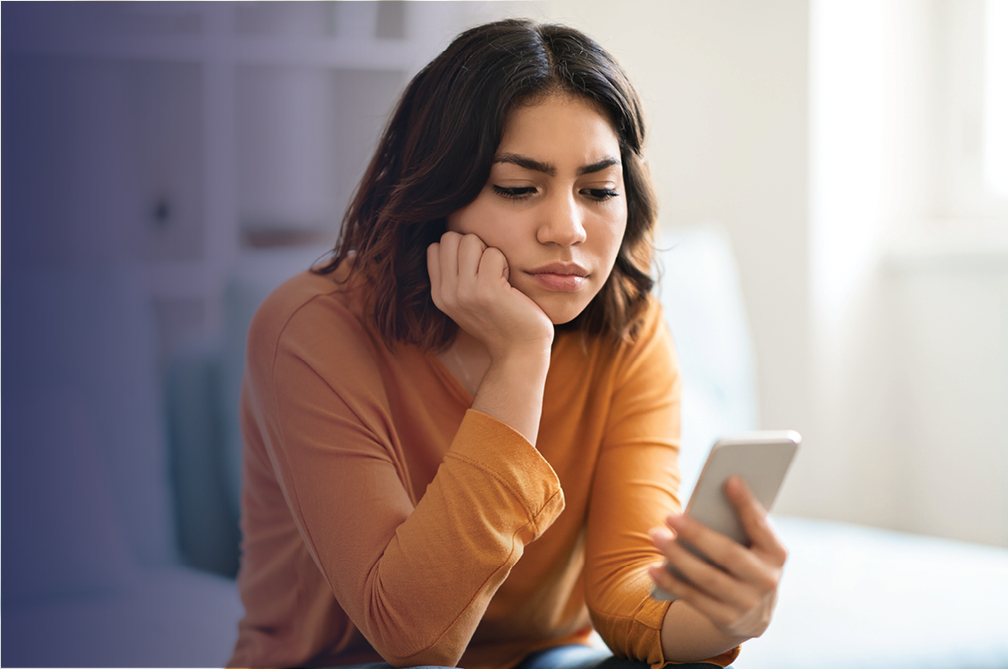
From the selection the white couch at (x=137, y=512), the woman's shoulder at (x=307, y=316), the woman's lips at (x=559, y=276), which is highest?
the woman's lips at (x=559, y=276)

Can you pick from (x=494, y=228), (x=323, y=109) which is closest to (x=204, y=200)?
(x=323, y=109)

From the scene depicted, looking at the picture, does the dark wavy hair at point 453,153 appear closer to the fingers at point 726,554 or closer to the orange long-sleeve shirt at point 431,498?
the orange long-sleeve shirt at point 431,498

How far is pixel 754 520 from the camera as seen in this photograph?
683mm

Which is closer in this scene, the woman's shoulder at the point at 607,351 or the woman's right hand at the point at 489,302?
the woman's right hand at the point at 489,302

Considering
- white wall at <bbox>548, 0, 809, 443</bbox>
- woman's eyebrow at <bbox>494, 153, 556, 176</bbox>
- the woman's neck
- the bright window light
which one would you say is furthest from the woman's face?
the bright window light

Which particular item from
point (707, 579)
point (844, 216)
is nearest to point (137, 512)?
point (707, 579)

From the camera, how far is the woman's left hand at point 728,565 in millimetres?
675

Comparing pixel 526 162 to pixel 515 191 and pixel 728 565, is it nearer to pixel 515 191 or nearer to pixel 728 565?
pixel 515 191

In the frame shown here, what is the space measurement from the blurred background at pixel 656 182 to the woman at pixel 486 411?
456 millimetres

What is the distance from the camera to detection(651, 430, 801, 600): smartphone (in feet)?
2.15

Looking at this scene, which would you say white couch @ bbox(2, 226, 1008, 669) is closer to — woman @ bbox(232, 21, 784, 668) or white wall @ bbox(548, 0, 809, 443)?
woman @ bbox(232, 21, 784, 668)

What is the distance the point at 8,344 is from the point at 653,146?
1434mm

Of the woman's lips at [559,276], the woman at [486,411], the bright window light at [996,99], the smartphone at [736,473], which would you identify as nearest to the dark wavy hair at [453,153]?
the woman at [486,411]

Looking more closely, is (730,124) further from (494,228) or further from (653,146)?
(494,228)
